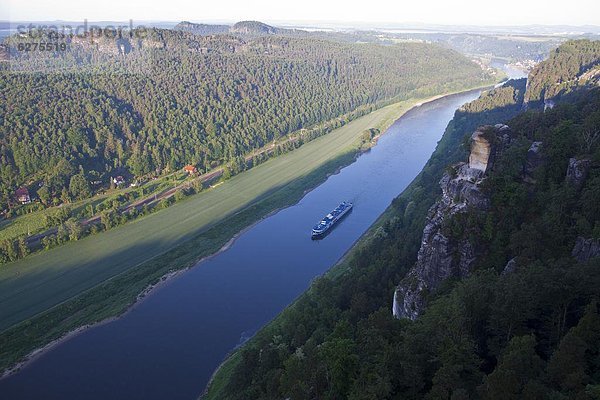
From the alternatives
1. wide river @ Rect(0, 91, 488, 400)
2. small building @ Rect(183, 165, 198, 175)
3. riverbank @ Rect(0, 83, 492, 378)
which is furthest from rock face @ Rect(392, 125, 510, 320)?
small building @ Rect(183, 165, 198, 175)

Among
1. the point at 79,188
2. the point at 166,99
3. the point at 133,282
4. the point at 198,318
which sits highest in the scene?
the point at 166,99

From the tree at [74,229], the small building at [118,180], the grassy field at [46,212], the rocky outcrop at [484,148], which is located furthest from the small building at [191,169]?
the rocky outcrop at [484,148]

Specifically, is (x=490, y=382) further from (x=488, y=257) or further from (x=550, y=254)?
(x=488, y=257)

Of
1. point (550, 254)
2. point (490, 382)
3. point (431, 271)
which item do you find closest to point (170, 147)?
point (431, 271)

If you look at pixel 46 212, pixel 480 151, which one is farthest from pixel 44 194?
pixel 480 151

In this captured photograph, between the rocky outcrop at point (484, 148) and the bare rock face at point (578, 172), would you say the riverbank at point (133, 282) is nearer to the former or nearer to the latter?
the rocky outcrop at point (484, 148)

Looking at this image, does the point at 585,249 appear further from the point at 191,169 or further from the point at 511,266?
the point at 191,169
